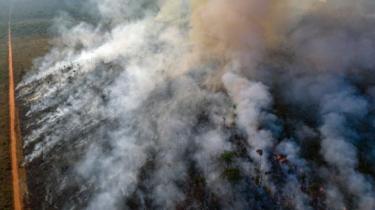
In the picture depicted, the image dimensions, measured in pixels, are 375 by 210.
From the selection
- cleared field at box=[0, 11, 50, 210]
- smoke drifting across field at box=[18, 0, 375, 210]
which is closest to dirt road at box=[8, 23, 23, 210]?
cleared field at box=[0, 11, 50, 210]

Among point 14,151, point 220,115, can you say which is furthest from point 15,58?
point 220,115

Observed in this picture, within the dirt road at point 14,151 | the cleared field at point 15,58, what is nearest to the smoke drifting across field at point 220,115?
the dirt road at point 14,151

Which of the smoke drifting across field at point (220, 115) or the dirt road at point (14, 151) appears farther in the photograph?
the dirt road at point (14, 151)

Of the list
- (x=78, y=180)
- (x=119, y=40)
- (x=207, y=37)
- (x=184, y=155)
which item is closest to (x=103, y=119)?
(x=78, y=180)

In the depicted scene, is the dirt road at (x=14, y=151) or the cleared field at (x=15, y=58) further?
the cleared field at (x=15, y=58)

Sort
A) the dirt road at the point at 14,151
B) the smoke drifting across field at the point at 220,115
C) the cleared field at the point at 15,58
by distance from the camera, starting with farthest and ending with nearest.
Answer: the cleared field at the point at 15,58 → the dirt road at the point at 14,151 → the smoke drifting across field at the point at 220,115

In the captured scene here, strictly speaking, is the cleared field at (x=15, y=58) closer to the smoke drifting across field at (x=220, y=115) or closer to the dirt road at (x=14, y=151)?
the dirt road at (x=14, y=151)

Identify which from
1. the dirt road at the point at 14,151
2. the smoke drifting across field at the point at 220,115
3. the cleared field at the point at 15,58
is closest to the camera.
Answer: the smoke drifting across field at the point at 220,115

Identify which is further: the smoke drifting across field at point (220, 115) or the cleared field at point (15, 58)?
the cleared field at point (15, 58)

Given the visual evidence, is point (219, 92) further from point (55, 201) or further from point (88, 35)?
point (88, 35)
